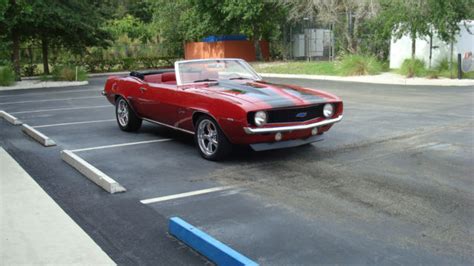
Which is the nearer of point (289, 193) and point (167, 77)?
point (289, 193)

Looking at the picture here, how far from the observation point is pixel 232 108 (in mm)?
6691

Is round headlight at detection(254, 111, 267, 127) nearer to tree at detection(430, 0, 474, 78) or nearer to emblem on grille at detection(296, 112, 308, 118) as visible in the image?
emblem on grille at detection(296, 112, 308, 118)

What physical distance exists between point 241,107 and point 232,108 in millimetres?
142

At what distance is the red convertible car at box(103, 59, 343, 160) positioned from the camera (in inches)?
265

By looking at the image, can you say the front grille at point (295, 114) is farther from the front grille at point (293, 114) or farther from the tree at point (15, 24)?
the tree at point (15, 24)

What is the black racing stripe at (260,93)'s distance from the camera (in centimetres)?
687

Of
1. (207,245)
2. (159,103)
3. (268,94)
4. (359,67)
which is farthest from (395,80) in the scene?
(207,245)

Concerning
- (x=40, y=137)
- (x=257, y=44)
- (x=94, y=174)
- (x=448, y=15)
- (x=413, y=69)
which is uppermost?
(x=448, y=15)

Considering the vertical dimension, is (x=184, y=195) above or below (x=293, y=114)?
below

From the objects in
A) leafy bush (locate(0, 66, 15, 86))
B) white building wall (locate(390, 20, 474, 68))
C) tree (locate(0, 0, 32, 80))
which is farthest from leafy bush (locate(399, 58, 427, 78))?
leafy bush (locate(0, 66, 15, 86))

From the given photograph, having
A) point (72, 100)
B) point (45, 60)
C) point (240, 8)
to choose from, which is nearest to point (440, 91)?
point (72, 100)

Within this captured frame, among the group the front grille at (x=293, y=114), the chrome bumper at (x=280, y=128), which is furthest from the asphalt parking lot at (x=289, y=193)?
the front grille at (x=293, y=114)

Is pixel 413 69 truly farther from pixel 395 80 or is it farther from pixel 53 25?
pixel 53 25

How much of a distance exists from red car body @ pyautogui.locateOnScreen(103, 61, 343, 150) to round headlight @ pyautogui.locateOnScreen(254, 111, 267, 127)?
0.05 m
